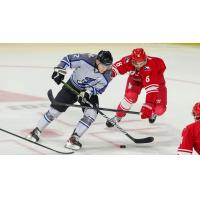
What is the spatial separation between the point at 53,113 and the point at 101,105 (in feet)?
1.16

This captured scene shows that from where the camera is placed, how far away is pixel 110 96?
2.78m

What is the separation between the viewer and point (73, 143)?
7.63ft

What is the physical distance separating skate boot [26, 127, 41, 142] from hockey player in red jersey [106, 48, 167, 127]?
32cm

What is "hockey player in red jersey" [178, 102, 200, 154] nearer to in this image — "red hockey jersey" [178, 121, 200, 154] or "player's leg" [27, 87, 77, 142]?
"red hockey jersey" [178, 121, 200, 154]

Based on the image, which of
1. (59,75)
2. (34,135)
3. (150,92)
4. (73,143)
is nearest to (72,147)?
(73,143)

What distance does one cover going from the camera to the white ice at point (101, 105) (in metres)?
2.35

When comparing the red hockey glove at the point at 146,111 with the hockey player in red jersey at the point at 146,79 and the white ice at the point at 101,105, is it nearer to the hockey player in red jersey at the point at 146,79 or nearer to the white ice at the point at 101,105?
the hockey player in red jersey at the point at 146,79

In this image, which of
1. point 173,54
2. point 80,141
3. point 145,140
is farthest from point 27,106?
point 173,54

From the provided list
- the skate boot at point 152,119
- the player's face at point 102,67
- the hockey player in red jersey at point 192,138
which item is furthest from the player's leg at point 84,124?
the hockey player in red jersey at point 192,138

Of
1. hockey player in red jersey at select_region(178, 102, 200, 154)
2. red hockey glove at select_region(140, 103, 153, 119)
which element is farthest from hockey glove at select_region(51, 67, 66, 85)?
hockey player in red jersey at select_region(178, 102, 200, 154)

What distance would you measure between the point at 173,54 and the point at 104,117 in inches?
59.0

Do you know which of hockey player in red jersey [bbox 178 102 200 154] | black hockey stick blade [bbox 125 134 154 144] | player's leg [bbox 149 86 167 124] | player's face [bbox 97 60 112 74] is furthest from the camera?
player's leg [bbox 149 86 167 124]

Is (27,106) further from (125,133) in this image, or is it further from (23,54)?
(23,54)

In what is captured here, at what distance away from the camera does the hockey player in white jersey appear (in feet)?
7.54
